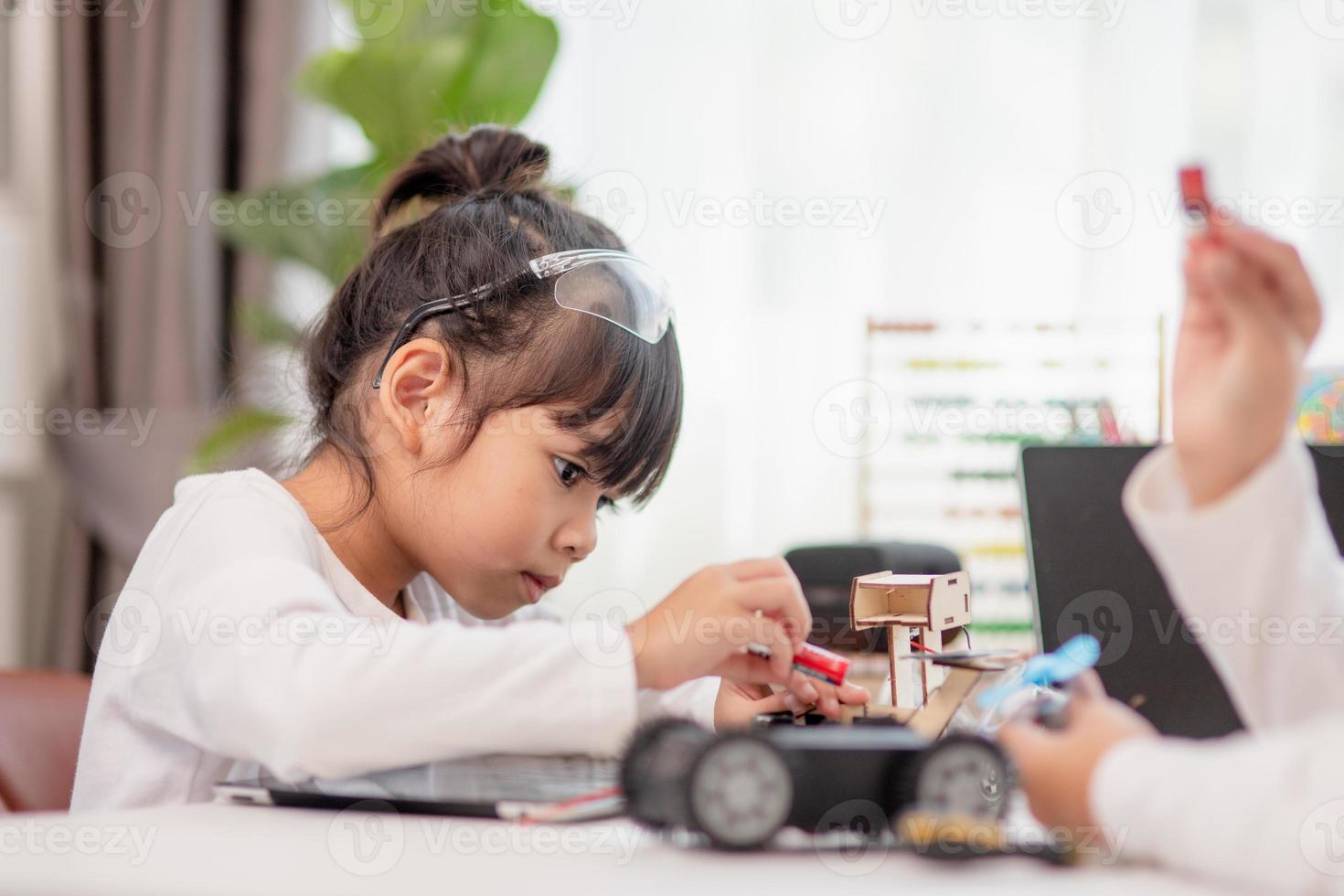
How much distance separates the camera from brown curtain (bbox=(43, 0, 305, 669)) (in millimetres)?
2209

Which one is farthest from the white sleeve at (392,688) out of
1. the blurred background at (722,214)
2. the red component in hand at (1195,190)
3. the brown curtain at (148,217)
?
the brown curtain at (148,217)

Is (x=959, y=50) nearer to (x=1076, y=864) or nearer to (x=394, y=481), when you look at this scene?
(x=394, y=481)

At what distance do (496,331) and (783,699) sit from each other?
33 cm

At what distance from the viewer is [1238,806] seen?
→ 1.34ft

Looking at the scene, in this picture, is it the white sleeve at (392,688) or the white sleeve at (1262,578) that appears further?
the white sleeve at (392,688)

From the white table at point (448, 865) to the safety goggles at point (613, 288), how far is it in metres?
0.38

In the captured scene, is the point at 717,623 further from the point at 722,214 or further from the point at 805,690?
the point at 722,214

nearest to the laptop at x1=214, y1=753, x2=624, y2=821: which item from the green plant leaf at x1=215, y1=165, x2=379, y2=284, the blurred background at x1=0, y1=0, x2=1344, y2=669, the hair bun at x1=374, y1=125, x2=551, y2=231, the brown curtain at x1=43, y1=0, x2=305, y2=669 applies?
the hair bun at x1=374, y1=125, x2=551, y2=231

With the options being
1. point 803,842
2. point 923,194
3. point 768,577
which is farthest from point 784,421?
point 803,842

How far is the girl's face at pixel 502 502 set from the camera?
32.5 inches

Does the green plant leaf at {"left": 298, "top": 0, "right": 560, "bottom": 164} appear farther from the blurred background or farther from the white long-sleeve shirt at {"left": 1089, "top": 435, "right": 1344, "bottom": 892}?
the white long-sleeve shirt at {"left": 1089, "top": 435, "right": 1344, "bottom": 892}

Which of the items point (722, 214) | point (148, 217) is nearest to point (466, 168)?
point (722, 214)

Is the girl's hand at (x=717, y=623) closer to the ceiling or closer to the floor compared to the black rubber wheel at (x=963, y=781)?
closer to the ceiling

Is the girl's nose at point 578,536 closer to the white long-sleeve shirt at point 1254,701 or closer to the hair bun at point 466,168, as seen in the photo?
the hair bun at point 466,168
